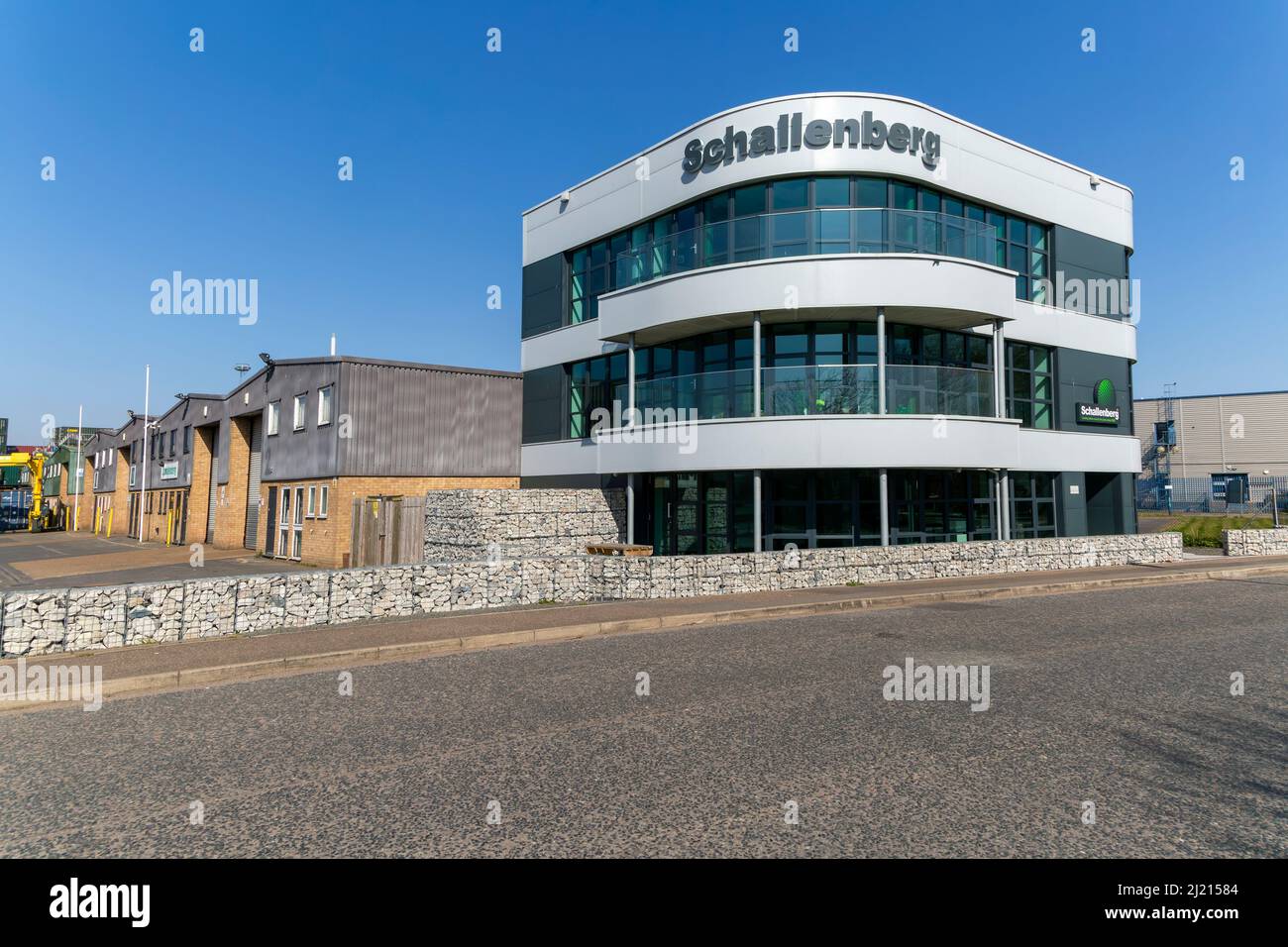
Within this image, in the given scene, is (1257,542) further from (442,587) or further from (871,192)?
(442,587)

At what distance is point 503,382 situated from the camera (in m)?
26.8

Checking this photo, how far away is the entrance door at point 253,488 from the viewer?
31.4 m

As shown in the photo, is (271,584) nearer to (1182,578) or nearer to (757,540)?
(757,540)

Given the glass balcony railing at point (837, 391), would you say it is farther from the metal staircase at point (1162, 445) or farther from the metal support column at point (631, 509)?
the metal staircase at point (1162, 445)

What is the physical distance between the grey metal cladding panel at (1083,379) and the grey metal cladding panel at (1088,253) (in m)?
2.71

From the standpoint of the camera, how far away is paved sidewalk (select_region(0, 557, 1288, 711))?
29.1ft

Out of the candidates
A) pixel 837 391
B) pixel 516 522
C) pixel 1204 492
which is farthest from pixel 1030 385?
pixel 1204 492

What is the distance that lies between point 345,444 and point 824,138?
16615 millimetres

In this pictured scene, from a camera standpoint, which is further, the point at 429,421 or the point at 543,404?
the point at 543,404

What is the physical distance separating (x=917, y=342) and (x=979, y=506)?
16.9 feet

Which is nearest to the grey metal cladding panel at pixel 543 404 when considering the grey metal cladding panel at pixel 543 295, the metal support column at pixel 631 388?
the grey metal cladding panel at pixel 543 295

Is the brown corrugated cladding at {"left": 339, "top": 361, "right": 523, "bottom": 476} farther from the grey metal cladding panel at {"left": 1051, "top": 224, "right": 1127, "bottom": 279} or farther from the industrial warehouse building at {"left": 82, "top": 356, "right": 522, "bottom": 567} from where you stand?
the grey metal cladding panel at {"left": 1051, "top": 224, "right": 1127, "bottom": 279}

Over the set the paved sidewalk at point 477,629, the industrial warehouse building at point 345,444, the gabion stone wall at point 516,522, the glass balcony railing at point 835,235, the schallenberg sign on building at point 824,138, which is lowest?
the paved sidewalk at point 477,629

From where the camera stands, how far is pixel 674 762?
567cm
